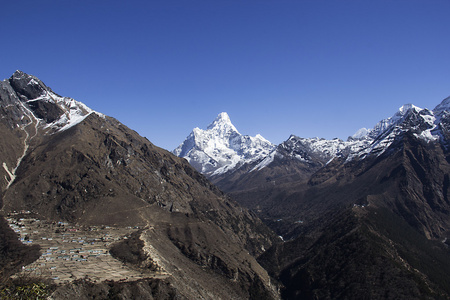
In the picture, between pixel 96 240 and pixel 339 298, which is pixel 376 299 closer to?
pixel 339 298

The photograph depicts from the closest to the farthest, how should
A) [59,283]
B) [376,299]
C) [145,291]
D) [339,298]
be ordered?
[59,283] → [145,291] → [376,299] → [339,298]

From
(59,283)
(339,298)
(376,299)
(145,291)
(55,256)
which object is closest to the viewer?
(59,283)

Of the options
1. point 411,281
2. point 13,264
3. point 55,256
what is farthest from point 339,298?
point 13,264

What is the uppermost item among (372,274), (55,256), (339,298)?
(55,256)

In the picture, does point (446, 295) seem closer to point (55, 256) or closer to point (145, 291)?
point (145, 291)

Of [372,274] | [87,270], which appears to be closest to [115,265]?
[87,270]

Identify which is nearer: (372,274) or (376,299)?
(376,299)

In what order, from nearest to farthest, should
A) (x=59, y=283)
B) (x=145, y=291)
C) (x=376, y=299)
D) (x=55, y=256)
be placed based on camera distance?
(x=59, y=283) → (x=145, y=291) → (x=55, y=256) → (x=376, y=299)

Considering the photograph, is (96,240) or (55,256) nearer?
(55,256)

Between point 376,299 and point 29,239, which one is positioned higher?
point 29,239
